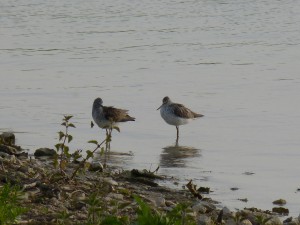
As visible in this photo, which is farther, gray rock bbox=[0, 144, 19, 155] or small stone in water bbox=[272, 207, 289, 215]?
gray rock bbox=[0, 144, 19, 155]

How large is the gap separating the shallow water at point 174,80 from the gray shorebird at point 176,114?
250 mm

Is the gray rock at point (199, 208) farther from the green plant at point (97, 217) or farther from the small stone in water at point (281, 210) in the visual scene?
the green plant at point (97, 217)

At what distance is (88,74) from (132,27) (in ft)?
24.5

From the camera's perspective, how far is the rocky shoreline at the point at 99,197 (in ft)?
23.6

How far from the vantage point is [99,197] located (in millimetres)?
8109

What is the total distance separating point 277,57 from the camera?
75.4 feet

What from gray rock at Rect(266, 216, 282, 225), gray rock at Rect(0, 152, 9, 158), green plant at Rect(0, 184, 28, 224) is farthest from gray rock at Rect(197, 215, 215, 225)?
gray rock at Rect(0, 152, 9, 158)

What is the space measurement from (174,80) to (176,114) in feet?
14.3

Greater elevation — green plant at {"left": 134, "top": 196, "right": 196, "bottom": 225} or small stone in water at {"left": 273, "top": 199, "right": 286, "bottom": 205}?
green plant at {"left": 134, "top": 196, "right": 196, "bottom": 225}

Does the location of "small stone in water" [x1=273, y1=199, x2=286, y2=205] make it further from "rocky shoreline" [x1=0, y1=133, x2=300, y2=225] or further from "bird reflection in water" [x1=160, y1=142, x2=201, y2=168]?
"bird reflection in water" [x1=160, y1=142, x2=201, y2=168]

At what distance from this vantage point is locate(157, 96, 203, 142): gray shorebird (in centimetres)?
1575

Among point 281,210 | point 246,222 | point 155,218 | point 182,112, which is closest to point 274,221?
point 246,222

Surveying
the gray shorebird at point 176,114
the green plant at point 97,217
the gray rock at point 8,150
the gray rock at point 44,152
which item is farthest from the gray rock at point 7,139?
the green plant at point 97,217

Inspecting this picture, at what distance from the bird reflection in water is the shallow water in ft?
0.10
